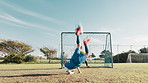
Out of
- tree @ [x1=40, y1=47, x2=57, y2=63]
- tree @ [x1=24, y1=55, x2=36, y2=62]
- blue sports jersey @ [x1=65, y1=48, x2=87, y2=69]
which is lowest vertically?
tree @ [x1=24, y1=55, x2=36, y2=62]

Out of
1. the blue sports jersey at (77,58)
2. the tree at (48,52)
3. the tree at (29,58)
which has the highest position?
the blue sports jersey at (77,58)

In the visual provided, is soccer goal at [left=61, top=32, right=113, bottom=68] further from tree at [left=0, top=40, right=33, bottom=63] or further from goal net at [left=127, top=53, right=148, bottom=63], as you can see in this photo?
tree at [left=0, top=40, right=33, bottom=63]

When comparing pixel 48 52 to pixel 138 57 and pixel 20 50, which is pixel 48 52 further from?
pixel 138 57

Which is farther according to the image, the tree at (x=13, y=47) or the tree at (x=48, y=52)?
the tree at (x=13, y=47)

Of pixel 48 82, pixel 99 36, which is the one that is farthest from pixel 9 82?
pixel 99 36

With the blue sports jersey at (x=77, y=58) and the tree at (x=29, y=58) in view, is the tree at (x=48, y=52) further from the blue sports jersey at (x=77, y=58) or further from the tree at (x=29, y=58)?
the blue sports jersey at (x=77, y=58)

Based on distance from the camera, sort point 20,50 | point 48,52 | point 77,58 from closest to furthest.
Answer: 1. point 77,58
2. point 48,52
3. point 20,50

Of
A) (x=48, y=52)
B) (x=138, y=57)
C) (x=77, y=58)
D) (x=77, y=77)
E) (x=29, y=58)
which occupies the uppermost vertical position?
(x=77, y=58)

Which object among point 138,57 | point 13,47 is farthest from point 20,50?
point 138,57

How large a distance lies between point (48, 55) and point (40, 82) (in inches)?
1113

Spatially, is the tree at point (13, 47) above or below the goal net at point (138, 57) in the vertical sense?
above

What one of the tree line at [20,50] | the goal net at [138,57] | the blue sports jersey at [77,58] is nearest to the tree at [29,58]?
the tree line at [20,50]

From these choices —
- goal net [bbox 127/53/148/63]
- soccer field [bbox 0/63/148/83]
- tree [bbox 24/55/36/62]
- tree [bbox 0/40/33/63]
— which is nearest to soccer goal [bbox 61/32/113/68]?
soccer field [bbox 0/63/148/83]

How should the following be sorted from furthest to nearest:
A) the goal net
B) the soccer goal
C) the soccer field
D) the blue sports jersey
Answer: the goal net
the soccer goal
the blue sports jersey
the soccer field
